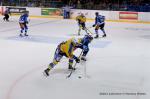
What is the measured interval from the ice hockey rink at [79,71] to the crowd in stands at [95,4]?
7.83 metres

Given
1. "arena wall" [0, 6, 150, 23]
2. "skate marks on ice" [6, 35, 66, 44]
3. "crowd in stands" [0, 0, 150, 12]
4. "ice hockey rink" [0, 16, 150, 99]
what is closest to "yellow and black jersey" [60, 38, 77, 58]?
"ice hockey rink" [0, 16, 150, 99]

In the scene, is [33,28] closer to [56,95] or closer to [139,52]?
[139,52]

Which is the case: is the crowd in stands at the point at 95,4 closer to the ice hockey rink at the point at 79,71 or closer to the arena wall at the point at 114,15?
the arena wall at the point at 114,15

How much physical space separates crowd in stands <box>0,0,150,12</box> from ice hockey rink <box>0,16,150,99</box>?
7.83m

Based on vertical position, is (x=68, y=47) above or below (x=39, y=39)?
above

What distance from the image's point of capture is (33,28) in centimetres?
1612

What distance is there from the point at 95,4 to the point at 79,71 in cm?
1402

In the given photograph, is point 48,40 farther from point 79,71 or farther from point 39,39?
point 79,71

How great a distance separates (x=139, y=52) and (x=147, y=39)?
292 centimetres

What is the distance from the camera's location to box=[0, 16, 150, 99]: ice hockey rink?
6.11 m

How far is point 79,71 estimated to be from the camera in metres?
7.66

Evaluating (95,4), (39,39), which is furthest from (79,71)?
(95,4)

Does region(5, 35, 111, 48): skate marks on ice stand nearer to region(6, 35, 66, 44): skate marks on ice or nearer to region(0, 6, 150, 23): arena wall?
region(6, 35, 66, 44): skate marks on ice

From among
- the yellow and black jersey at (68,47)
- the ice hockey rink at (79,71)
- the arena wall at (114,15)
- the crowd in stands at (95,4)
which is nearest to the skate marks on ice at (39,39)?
the ice hockey rink at (79,71)
